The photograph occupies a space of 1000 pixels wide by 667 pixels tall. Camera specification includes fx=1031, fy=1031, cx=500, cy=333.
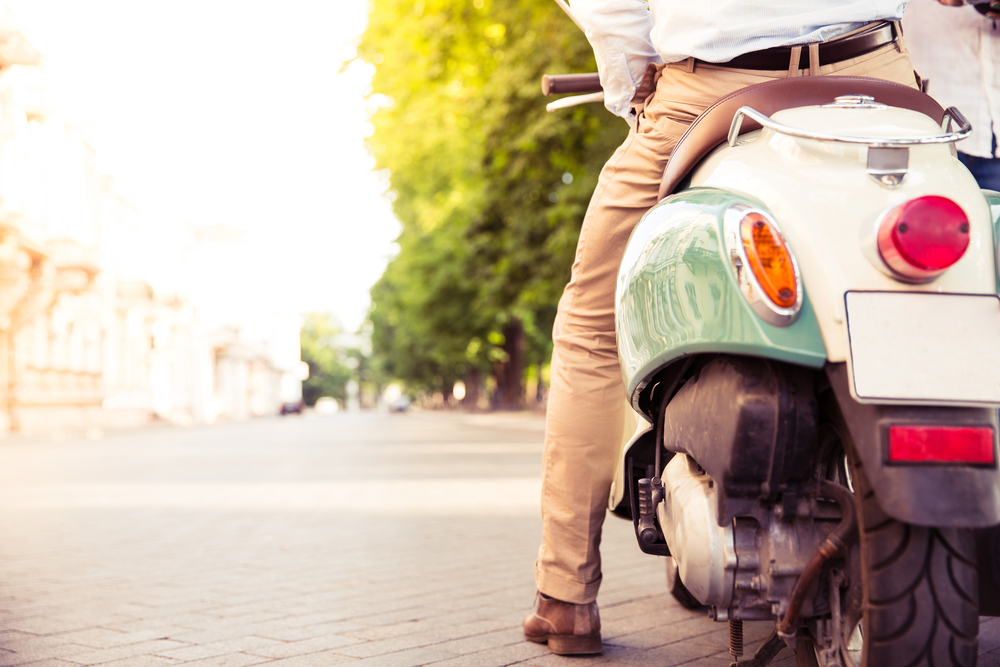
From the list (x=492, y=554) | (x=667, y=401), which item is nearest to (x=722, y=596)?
(x=667, y=401)

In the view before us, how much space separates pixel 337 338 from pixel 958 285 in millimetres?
138863

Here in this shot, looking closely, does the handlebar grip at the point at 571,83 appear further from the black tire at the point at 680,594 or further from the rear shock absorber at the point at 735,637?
the rear shock absorber at the point at 735,637

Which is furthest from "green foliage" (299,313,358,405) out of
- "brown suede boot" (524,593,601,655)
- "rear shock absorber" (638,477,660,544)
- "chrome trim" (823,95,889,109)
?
"chrome trim" (823,95,889,109)

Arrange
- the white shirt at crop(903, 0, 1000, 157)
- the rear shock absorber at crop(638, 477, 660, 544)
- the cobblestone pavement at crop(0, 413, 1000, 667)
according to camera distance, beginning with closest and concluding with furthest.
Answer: the rear shock absorber at crop(638, 477, 660, 544), the white shirt at crop(903, 0, 1000, 157), the cobblestone pavement at crop(0, 413, 1000, 667)

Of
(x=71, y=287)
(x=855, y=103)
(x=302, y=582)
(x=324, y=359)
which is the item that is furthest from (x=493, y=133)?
(x=324, y=359)

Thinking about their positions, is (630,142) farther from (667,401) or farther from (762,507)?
(762,507)

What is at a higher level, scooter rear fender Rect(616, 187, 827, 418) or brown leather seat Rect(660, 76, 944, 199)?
brown leather seat Rect(660, 76, 944, 199)

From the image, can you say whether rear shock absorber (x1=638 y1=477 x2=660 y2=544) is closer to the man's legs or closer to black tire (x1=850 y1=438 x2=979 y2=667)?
the man's legs

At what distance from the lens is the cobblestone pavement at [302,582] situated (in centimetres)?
318

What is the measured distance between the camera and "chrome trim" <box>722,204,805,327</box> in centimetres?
180

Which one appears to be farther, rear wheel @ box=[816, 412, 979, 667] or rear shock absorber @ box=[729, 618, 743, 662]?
rear shock absorber @ box=[729, 618, 743, 662]

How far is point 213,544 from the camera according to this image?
5.76 metres

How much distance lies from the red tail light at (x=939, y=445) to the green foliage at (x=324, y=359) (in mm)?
129345

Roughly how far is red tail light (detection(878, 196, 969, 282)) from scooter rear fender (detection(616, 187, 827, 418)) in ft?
0.56
